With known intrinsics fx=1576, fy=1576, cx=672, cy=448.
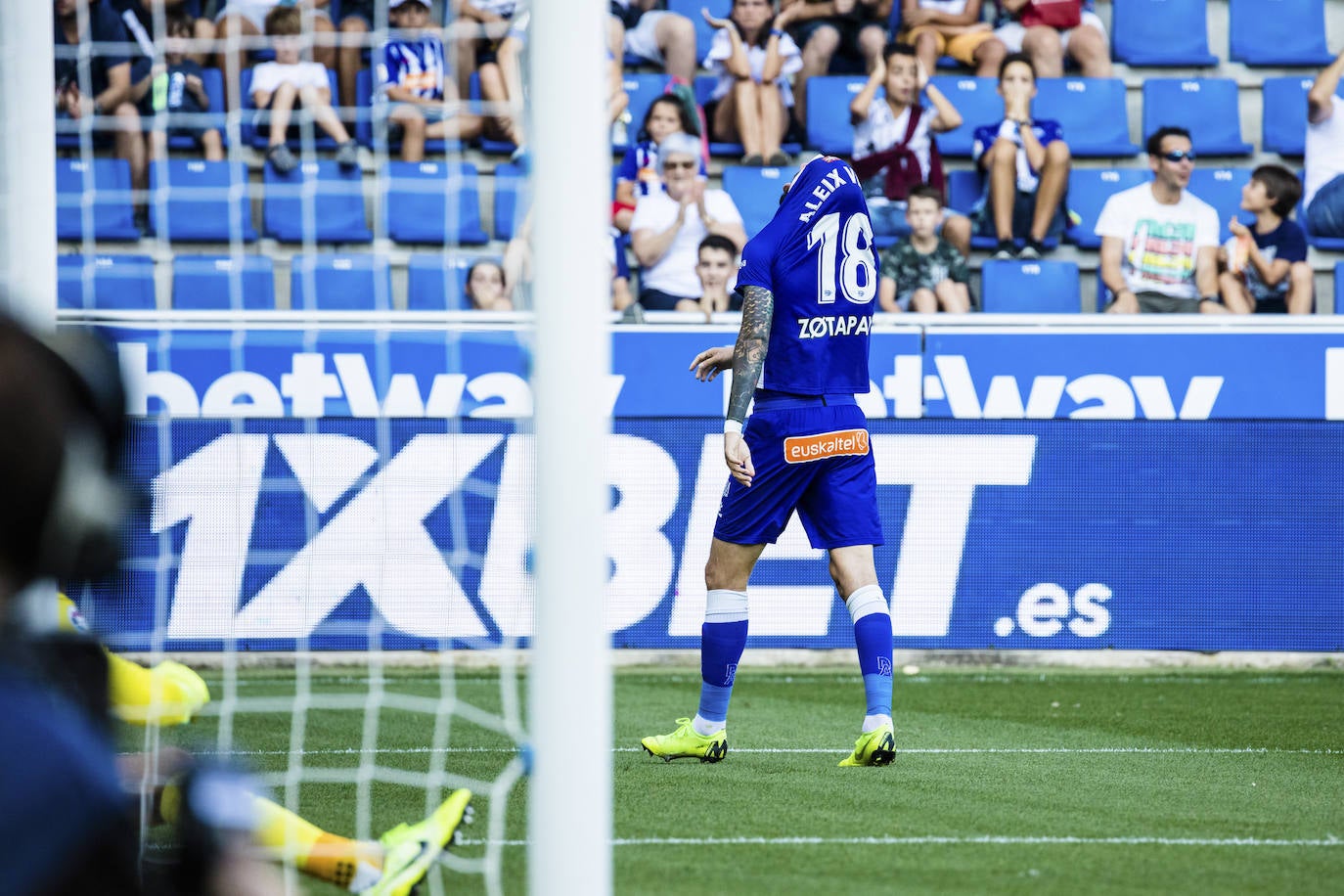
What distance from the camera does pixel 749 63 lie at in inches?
408

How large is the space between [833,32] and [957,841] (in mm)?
7826

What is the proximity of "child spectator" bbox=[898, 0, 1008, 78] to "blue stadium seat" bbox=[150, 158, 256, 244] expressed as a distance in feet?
15.1

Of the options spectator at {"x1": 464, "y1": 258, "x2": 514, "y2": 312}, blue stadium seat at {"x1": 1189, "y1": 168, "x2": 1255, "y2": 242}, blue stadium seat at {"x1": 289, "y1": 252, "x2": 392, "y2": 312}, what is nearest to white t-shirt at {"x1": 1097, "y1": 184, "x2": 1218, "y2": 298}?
blue stadium seat at {"x1": 1189, "y1": 168, "x2": 1255, "y2": 242}

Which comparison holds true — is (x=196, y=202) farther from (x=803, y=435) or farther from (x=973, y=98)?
(x=803, y=435)

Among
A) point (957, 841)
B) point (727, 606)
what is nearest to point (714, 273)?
point (727, 606)

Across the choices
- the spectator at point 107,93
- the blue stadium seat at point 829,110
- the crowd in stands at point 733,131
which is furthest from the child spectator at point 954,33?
the spectator at point 107,93

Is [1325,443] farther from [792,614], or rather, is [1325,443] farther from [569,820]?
[569,820]

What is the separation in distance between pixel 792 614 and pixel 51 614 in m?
4.88

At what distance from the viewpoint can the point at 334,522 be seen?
7688 mm

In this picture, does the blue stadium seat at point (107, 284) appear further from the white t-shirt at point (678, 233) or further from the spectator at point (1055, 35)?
the spectator at point (1055, 35)

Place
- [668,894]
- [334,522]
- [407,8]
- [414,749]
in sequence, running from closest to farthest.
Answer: [668,894], [414,749], [334,522], [407,8]

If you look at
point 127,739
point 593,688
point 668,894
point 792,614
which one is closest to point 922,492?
point 792,614

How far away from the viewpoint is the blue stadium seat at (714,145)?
1035cm

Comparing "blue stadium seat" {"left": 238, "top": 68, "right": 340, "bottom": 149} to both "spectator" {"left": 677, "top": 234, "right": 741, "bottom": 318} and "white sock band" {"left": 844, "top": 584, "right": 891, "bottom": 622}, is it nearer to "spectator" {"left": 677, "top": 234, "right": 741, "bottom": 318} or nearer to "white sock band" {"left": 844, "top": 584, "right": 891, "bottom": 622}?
"spectator" {"left": 677, "top": 234, "right": 741, "bottom": 318}
